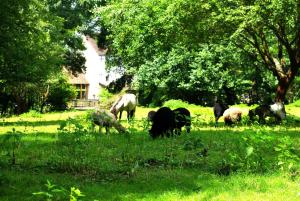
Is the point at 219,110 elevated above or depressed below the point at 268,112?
above

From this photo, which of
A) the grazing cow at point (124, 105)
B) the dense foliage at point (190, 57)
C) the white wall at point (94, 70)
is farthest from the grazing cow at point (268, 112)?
the white wall at point (94, 70)

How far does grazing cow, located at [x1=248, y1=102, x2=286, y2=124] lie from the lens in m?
22.9

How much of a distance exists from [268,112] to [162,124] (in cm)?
859

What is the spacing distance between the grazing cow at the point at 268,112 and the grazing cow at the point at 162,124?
7816mm

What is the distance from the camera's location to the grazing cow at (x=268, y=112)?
75.1 ft

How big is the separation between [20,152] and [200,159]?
4.96 m

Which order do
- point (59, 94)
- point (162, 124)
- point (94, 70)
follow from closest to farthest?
point (162, 124), point (59, 94), point (94, 70)

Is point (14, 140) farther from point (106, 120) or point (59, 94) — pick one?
point (59, 94)

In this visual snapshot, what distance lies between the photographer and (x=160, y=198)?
811cm

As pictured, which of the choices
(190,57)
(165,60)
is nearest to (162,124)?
(190,57)

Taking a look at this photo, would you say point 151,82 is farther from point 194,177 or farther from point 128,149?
point 194,177

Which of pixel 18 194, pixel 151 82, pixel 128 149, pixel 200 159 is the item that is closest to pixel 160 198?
pixel 18 194

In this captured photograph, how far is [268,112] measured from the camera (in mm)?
22922

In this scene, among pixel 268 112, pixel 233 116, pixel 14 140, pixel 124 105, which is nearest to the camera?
pixel 14 140
